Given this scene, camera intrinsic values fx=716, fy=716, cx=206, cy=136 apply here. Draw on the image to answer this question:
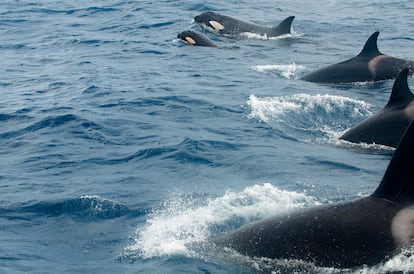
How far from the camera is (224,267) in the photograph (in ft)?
28.9

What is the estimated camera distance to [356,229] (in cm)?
805

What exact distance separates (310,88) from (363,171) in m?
7.05

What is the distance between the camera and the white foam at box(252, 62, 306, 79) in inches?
854

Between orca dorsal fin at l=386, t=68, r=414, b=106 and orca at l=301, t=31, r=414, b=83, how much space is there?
18.7 feet

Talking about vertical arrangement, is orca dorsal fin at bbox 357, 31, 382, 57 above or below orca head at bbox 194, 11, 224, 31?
above

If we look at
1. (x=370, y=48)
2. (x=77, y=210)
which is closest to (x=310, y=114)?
(x=370, y=48)

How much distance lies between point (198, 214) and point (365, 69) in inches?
418

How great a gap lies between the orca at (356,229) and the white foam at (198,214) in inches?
56.2

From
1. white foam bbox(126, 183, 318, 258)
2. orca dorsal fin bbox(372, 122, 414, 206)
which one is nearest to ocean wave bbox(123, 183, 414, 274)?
white foam bbox(126, 183, 318, 258)

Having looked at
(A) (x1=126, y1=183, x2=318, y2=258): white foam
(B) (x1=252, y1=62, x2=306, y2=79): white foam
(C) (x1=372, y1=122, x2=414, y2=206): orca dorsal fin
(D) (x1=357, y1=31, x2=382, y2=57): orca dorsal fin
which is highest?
(C) (x1=372, y1=122, x2=414, y2=206): orca dorsal fin

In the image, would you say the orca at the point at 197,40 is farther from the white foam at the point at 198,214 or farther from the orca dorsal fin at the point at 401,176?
the orca dorsal fin at the point at 401,176

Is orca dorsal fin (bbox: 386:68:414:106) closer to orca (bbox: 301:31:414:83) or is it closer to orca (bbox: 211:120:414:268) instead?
orca (bbox: 211:120:414:268)

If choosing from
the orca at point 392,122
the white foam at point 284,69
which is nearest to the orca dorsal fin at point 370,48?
the white foam at point 284,69

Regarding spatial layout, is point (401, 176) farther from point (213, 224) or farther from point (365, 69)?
point (365, 69)
